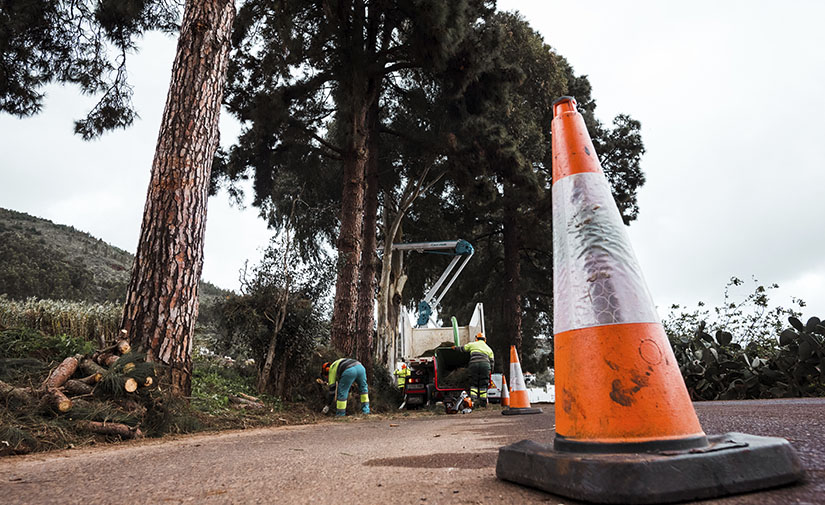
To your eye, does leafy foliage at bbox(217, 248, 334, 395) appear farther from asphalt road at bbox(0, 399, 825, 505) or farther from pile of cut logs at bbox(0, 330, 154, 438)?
asphalt road at bbox(0, 399, 825, 505)

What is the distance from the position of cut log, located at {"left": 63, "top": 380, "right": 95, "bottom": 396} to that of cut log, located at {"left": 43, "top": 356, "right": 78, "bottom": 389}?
57mm

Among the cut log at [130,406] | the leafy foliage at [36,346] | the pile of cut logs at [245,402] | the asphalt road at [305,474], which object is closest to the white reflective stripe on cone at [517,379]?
the pile of cut logs at [245,402]

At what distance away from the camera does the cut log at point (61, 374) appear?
421 centimetres

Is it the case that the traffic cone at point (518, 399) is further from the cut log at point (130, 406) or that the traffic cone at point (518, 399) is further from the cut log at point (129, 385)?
the cut log at point (129, 385)

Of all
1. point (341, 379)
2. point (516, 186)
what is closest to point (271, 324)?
point (341, 379)

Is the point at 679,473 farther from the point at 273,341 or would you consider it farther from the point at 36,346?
the point at 273,341

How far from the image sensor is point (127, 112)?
35.9 feet

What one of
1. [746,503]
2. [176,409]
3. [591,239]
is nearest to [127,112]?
[176,409]

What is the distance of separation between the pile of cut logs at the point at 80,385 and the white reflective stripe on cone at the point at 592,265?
156 inches

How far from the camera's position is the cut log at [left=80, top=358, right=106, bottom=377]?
4.49 m

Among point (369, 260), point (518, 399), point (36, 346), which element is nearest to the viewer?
point (36, 346)

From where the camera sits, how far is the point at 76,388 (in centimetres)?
427

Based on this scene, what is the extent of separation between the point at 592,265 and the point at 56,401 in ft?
14.2

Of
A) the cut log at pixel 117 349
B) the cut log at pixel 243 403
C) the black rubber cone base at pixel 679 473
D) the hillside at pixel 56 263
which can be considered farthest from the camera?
the hillside at pixel 56 263
